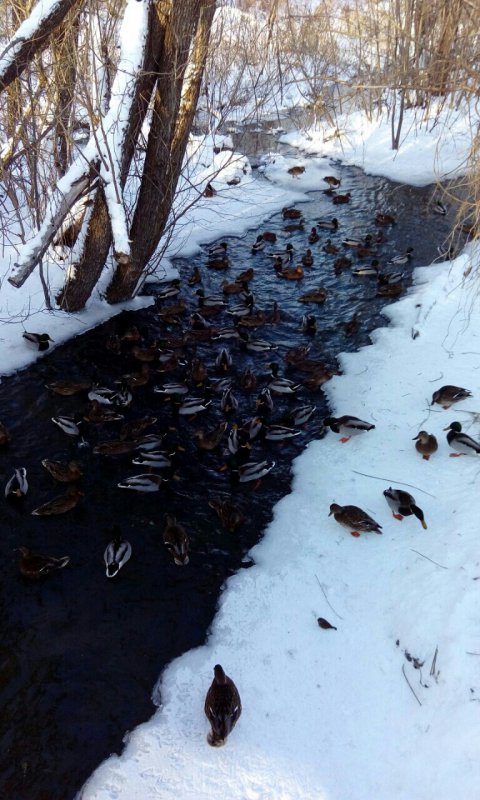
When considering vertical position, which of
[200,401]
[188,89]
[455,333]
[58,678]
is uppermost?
[188,89]

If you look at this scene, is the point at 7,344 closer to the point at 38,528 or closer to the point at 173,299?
the point at 173,299

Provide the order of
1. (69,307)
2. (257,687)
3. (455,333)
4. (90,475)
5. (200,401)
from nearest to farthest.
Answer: (257,687)
(90,475)
(200,401)
(455,333)
(69,307)

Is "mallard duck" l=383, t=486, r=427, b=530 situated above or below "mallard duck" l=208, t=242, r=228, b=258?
below

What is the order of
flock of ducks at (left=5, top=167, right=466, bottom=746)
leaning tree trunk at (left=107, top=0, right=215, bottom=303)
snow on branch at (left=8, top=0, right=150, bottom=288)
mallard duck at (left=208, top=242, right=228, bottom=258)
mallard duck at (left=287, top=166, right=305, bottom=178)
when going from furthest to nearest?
1. mallard duck at (left=287, top=166, right=305, bottom=178)
2. mallard duck at (left=208, top=242, right=228, bottom=258)
3. leaning tree trunk at (left=107, top=0, right=215, bottom=303)
4. snow on branch at (left=8, top=0, right=150, bottom=288)
5. flock of ducks at (left=5, top=167, right=466, bottom=746)

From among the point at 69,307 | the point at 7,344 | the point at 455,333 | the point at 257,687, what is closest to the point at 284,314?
the point at 455,333

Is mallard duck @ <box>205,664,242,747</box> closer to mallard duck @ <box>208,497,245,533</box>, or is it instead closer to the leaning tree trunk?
mallard duck @ <box>208,497,245,533</box>

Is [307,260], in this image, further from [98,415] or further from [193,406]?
[98,415]

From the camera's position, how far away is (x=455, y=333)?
819 cm

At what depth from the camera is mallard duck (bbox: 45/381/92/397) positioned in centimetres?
748

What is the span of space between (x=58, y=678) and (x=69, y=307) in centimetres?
631

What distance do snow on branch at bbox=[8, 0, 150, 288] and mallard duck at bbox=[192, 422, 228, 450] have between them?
2.76m

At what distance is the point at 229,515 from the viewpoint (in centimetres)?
568

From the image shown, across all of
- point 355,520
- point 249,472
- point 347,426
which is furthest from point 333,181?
point 355,520

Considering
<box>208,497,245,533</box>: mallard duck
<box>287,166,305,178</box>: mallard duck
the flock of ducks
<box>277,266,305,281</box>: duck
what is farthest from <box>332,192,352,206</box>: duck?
<box>208,497,245,533</box>: mallard duck
